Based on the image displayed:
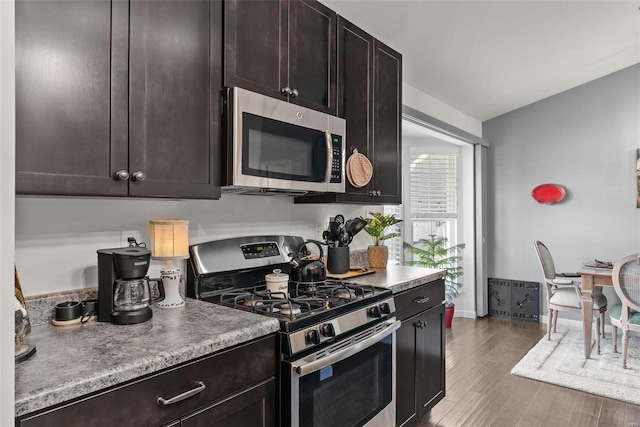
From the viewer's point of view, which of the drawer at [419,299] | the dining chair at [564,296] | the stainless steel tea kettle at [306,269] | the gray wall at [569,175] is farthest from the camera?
the gray wall at [569,175]

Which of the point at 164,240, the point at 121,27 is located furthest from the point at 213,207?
the point at 121,27

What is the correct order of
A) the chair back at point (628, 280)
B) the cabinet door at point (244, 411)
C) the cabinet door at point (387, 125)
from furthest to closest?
the chair back at point (628, 280), the cabinet door at point (387, 125), the cabinet door at point (244, 411)

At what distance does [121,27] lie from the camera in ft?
4.39

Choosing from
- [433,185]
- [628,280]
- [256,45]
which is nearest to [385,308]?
[256,45]

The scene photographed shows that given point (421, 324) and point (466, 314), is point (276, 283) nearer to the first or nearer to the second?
point (421, 324)

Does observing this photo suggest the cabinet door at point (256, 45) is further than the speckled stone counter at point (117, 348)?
Yes

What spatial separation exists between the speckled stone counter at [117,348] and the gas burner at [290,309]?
0.13 meters

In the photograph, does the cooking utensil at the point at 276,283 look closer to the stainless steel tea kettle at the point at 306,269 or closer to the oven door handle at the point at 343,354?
the stainless steel tea kettle at the point at 306,269

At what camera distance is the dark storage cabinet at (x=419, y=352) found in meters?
2.22

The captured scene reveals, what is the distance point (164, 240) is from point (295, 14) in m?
1.24

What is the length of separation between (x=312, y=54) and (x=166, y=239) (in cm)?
117

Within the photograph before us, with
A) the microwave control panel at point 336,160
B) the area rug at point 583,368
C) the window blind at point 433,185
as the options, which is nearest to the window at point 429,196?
the window blind at point 433,185

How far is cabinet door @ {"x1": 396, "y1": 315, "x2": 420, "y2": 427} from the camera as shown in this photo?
2.19 m

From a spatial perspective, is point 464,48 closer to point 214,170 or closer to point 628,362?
point 214,170
